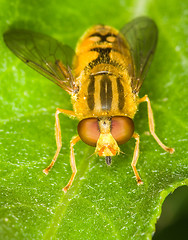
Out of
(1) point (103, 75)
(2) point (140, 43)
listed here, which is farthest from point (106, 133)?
(2) point (140, 43)

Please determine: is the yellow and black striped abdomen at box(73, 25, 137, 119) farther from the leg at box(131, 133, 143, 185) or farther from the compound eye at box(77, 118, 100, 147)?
the leg at box(131, 133, 143, 185)

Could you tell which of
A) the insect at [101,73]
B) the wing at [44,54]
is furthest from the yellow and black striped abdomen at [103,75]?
the wing at [44,54]

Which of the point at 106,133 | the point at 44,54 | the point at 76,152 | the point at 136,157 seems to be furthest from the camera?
the point at 44,54

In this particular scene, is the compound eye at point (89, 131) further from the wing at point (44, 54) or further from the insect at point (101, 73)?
the wing at point (44, 54)

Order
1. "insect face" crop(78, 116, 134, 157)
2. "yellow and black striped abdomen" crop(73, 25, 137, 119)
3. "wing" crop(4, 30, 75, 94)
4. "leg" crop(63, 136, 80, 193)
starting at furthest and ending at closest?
"wing" crop(4, 30, 75, 94)
"yellow and black striped abdomen" crop(73, 25, 137, 119)
"insect face" crop(78, 116, 134, 157)
"leg" crop(63, 136, 80, 193)

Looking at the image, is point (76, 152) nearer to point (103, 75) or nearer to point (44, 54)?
point (103, 75)

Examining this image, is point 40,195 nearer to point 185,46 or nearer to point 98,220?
point 98,220

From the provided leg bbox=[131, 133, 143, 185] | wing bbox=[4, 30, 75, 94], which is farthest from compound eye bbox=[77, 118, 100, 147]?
wing bbox=[4, 30, 75, 94]
